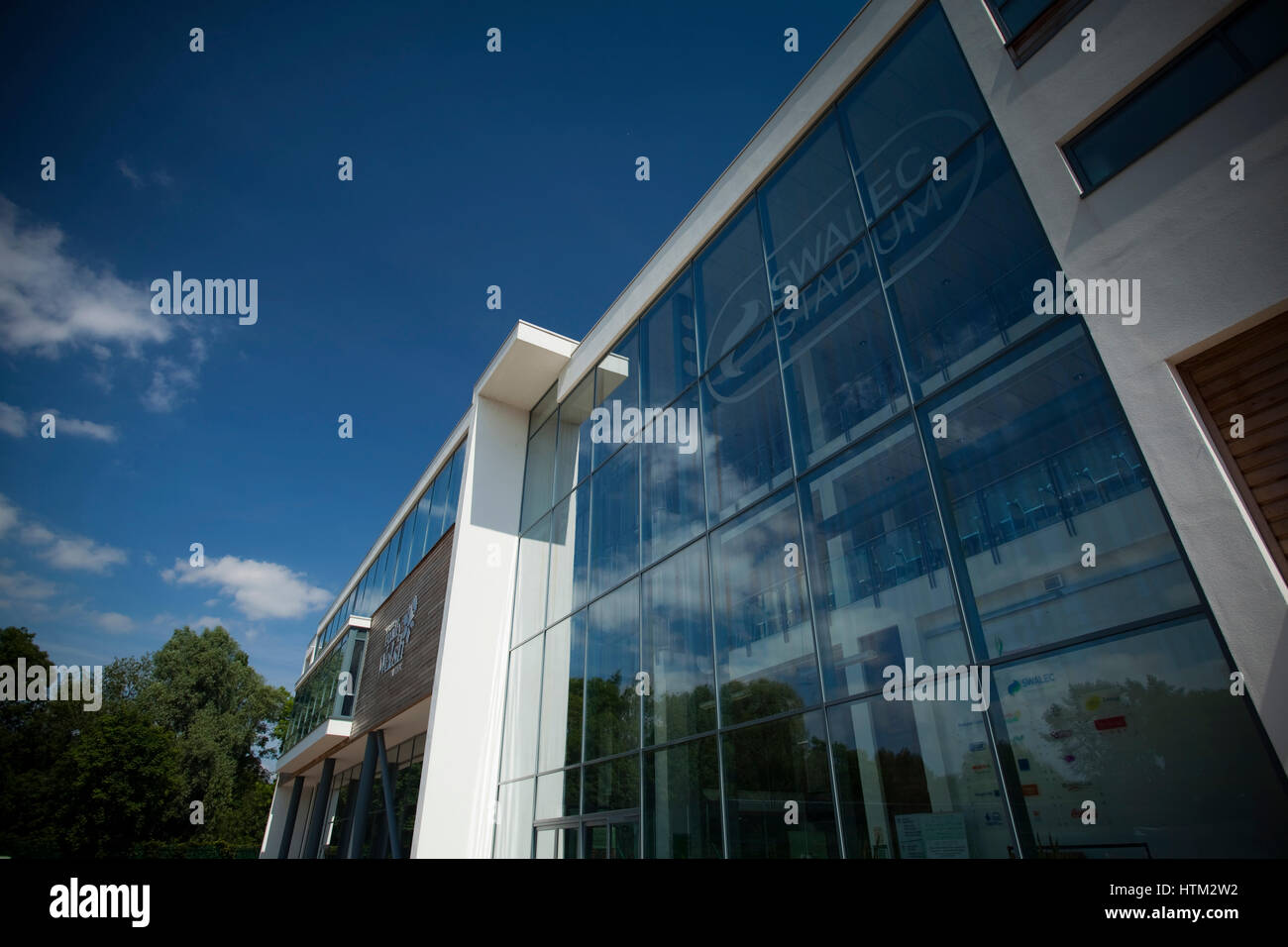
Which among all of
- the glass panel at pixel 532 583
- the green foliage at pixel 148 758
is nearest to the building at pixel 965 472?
the glass panel at pixel 532 583

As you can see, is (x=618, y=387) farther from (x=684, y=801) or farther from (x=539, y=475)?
(x=684, y=801)

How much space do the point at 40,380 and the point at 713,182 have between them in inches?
804

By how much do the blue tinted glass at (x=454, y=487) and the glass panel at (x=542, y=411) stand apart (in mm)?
1891

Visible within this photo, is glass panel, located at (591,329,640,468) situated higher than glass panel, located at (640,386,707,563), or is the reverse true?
glass panel, located at (591,329,640,468)

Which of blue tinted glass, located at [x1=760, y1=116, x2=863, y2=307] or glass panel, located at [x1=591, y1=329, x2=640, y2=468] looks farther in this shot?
glass panel, located at [x1=591, y1=329, x2=640, y2=468]

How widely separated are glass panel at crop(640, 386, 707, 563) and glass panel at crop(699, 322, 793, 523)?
26cm

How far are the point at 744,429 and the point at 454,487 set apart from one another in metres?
9.84

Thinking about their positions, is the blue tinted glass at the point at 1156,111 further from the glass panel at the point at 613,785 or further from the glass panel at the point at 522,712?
the glass panel at the point at 522,712

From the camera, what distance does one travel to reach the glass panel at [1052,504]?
397 centimetres

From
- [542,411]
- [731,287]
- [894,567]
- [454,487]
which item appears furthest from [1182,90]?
[454,487]

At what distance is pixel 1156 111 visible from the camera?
452 centimetres

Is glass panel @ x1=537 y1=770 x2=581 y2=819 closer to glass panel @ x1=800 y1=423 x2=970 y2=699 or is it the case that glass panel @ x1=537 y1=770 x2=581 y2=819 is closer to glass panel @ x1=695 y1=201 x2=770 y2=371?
glass panel @ x1=800 y1=423 x2=970 y2=699

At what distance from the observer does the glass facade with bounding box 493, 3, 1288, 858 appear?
384 cm

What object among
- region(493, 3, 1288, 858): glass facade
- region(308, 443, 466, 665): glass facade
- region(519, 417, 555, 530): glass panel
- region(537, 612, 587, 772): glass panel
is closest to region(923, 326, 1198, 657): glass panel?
region(493, 3, 1288, 858): glass facade
